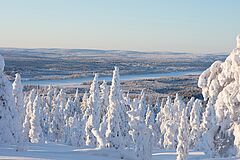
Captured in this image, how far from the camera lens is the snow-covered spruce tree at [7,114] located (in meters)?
32.1

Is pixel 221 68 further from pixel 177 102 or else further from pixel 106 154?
pixel 177 102

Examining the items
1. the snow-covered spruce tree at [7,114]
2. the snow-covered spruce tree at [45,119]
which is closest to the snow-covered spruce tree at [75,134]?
the snow-covered spruce tree at [45,119]

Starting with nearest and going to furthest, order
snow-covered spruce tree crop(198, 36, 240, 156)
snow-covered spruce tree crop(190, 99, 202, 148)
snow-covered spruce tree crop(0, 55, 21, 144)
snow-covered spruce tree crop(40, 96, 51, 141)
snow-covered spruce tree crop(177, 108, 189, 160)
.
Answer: snow-covered spruce tree crop(198, 36, 240, 156) < snow-covered spruce tree crop(0, 55, 21, 144) < snow-covered spruce tree crop(177, 108, 189, 160) < snow-covered spruce tree crop(190, 99, 202, 148) < snow-covered spruce tree crop(40, 96, 51, 141)

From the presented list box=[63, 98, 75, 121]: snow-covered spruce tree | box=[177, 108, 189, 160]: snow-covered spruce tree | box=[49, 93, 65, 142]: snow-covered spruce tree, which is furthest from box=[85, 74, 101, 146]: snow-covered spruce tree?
box=[63, 98, 75, 121]: snow-covered spruce tree

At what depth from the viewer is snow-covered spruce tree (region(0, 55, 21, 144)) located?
3209cm

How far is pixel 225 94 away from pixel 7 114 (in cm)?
1834

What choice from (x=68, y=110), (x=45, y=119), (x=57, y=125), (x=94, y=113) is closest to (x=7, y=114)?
(x=94, y=113)

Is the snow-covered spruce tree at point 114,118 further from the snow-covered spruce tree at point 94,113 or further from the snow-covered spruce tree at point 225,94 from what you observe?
the snow-covered spruce tree at point 225,94

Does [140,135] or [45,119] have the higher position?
[140,135]

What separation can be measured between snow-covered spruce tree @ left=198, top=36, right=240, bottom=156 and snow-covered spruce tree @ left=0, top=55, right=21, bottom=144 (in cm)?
1626

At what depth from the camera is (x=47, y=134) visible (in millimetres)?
70750

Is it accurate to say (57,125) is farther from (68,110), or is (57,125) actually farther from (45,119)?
(68,110)

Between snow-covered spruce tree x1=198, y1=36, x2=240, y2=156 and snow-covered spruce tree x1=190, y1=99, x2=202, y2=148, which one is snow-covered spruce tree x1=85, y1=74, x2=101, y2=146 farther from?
snow-covered spruce tree x1=198, y1=36, x2=240, y2=156

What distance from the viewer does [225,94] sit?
65.6ft
